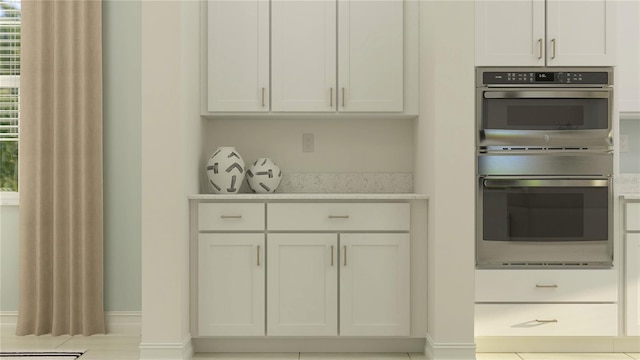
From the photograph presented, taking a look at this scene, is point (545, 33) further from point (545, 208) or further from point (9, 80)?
point (9, 80)

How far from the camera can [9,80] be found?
398 centimetres

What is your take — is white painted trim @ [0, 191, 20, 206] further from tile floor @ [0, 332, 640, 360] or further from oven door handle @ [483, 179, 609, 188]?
oven door handle @ [483, 179, 609, 188]

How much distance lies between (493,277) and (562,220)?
481mm

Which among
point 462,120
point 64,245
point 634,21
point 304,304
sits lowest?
point 304,304

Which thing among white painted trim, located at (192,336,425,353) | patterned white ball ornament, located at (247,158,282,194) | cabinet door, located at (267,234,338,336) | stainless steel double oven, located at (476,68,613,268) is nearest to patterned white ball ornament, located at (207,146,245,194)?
patterned white ball ornament, located at (247,158,282,194)

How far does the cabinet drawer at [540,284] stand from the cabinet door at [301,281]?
80 centimetres

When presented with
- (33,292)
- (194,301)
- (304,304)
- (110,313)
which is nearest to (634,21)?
(304,304)

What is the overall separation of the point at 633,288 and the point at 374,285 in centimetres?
140

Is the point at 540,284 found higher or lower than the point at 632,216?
lower

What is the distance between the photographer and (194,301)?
3.32 metres

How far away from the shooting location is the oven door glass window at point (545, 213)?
3.31 metres

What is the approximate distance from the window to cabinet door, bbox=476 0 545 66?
2.88 meters

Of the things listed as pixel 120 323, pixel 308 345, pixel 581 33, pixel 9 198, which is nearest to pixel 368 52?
pixel 581 33

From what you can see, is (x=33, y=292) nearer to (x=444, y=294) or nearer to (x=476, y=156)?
(x=444, y=294)
